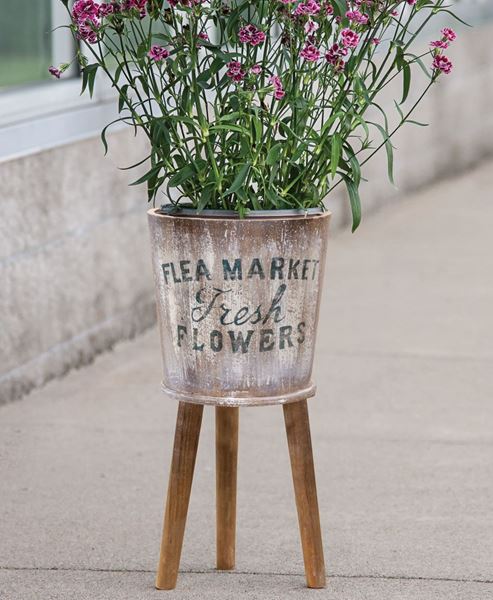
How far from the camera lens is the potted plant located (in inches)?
122

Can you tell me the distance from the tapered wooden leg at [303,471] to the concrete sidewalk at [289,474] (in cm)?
17

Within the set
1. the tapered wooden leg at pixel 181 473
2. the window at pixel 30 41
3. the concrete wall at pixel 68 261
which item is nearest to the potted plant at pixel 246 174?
the tapered wooden leg at pixel 181 473

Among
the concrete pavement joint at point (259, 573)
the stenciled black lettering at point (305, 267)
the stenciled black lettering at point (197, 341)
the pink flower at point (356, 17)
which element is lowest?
the concrete pavement joint at point (259, 573)

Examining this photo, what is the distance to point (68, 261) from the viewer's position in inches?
230

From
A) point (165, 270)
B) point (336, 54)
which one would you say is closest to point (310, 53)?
point (336, 54)

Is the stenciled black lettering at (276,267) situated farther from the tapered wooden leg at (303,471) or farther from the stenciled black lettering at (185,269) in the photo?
the tapered wooden leg at (303,471)

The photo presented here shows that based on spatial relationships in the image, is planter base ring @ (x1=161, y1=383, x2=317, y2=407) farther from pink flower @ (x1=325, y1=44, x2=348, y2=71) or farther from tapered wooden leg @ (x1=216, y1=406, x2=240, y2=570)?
pink flower @ (x1=325, y1=44, x2=348, y2=71)

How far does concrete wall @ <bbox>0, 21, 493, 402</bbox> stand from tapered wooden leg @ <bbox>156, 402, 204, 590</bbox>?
2.07 m

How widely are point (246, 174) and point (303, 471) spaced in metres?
0.80

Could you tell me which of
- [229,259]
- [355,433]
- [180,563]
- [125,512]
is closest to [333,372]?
[355,433]

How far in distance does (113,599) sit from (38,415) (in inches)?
76.2

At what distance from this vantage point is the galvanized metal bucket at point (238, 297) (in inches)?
125

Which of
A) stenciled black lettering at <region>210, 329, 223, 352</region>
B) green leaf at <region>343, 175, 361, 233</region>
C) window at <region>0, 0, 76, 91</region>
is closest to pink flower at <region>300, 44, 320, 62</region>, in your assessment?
green leaf at <region>343, 175, 361, 233</region>

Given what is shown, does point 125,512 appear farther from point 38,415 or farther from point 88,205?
point 88,205
